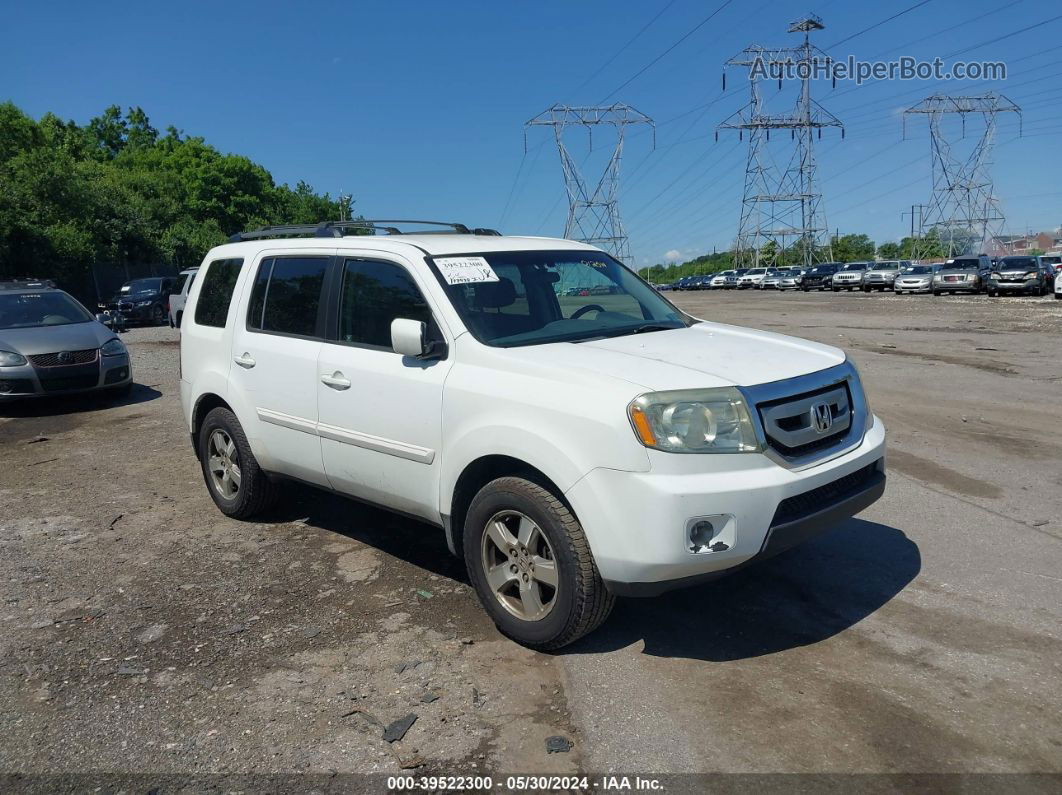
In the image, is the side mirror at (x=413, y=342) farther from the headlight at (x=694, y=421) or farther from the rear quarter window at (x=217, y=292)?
the rear quarter window at (x=217, y=292)

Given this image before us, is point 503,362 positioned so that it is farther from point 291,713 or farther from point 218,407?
point 218,407

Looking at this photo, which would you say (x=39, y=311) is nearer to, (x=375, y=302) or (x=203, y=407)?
(x=203, y=407)

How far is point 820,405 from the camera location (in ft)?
12.9

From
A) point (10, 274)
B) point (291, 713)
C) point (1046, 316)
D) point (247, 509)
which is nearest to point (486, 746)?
point (291, 713)

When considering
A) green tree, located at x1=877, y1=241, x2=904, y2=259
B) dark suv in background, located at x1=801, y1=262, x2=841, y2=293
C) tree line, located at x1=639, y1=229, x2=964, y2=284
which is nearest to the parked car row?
dark suv in background, located at x1=801, y1=262, x2=841, y2=293

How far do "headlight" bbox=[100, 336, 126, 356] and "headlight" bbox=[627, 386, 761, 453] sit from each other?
9.82 m

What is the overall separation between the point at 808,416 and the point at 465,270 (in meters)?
1.91

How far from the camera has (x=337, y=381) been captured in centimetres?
479

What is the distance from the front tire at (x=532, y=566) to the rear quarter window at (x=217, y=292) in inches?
112

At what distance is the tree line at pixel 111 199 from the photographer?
32.6 meters

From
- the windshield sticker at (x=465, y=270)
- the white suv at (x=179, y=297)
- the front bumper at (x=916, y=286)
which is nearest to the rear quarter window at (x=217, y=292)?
the windshield sticker at (x=465, y=270)

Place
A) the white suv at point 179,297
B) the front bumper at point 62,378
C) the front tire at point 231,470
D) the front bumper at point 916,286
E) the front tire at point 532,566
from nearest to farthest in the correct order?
1. the front tire at point 532,566
2. the front tire at point 231,470
3. the front bumper at point 62,378
4. the white suv at point 179,297
5. the front bumper at point 916,286

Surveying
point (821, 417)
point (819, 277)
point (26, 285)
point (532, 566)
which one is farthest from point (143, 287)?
point (819, 277)

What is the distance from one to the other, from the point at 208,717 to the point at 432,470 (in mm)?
1462
